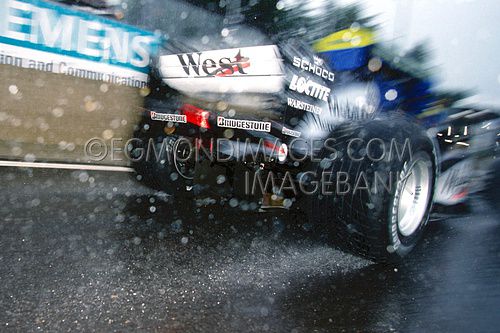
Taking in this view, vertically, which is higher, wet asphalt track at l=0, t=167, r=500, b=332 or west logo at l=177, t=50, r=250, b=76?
west logo at l=177, t=50, r=250, b=76

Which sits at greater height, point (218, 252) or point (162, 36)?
point (162, 36)

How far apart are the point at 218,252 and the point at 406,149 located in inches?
55.2

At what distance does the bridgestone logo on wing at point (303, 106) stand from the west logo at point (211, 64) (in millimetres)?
368

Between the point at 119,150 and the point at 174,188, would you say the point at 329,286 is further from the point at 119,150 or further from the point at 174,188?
the point at 119,150

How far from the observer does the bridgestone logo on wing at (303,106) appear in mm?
2879

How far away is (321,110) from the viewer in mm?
3115

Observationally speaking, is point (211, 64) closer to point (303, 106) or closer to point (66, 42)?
point (303, 106)

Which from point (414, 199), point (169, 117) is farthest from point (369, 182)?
point (169, 117)

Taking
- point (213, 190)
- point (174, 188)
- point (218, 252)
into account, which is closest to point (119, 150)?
point (174, 188)

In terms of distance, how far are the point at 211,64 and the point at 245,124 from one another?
0.48 m

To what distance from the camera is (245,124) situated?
119 inches

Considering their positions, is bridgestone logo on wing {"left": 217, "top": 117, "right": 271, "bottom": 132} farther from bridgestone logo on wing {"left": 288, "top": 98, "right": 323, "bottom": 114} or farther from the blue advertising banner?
the blue advertising banner

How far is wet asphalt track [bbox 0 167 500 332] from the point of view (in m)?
2.08

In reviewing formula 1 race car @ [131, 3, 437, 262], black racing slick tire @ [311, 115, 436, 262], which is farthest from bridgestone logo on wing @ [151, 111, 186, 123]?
black racing slick tire @ [311, 115, 436, 262]
